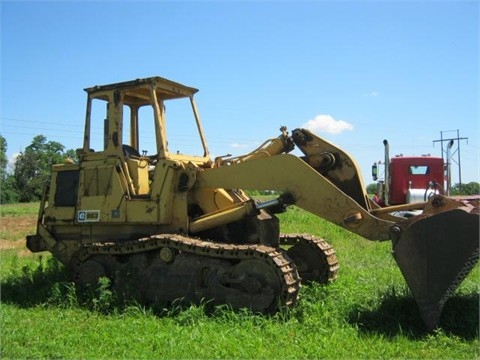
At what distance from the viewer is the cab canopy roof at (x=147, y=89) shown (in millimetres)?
8078

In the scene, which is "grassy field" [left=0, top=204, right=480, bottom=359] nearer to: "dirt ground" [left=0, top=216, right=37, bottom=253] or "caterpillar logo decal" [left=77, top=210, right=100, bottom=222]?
"caterpillar logo decal" [left=77, top=210, right=100, bottom=222]

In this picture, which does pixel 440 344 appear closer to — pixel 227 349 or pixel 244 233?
pixel 227 349

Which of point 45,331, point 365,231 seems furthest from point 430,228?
point 45,331

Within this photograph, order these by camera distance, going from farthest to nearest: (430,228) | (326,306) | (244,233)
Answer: (244,233) < (326,306) < (430,228)

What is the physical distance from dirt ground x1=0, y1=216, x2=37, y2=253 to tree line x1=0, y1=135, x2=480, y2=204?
39.4 meters

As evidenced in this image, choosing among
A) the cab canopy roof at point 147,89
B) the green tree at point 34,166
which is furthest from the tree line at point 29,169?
the cab canopy roof at point 147,89

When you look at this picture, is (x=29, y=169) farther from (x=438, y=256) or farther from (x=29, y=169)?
(x=438, y=256)

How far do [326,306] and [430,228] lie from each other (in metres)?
1.82

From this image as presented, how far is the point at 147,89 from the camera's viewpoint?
28.1 ft

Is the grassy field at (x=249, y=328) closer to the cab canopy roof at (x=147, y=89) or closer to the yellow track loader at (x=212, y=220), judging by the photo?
the yellow track loader at (x=212, y=220)

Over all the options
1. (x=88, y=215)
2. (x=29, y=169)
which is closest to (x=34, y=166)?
(x=29, y=169)

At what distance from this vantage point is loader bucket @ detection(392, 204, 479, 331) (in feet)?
18.4

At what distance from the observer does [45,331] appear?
634 centimetres

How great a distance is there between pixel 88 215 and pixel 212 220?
7.08 ft
